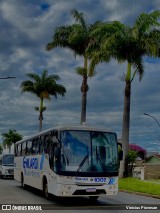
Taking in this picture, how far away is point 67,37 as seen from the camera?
163 ft

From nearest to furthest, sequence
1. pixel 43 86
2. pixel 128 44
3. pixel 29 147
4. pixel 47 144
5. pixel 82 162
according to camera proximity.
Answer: pixel 82 162 < pixel 47 144 < pixel 29 147 < pixel 128 44 < pixel 43 86

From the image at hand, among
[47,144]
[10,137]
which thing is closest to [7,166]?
[47,144]

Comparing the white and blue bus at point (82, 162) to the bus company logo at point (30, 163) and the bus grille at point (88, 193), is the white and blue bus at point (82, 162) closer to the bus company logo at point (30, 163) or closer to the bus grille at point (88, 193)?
the bus grille at point (88, 193)

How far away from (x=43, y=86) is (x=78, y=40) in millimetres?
20388

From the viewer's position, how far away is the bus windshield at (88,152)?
17.7m

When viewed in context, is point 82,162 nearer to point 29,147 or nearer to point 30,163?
point 30,163

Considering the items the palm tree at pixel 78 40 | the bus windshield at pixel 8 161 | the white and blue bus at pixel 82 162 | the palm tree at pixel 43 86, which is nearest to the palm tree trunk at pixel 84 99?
the palm tree at pixel 78 40

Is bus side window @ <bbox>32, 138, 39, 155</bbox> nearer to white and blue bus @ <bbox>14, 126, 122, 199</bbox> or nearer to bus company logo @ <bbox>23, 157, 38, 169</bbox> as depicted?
bus company logo @ <bbox>23, 157, 38, 169</bbox>

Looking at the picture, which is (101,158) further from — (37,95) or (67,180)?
(37,95)

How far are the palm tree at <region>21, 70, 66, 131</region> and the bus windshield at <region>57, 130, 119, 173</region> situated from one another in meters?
48.7

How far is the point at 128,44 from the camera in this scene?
3841 cm

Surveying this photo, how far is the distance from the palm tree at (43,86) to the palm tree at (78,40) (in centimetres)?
1690

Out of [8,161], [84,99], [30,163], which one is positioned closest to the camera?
[30,163]

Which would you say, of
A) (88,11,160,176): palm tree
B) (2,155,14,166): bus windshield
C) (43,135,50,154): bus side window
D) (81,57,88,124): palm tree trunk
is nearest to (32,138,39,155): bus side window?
(43,135,50,154): bus side window
